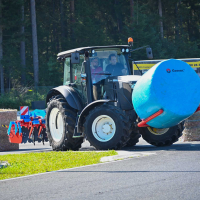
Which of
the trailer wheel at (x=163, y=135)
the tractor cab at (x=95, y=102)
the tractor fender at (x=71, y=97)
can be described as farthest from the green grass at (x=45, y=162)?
the trailer wheel at (x=163, y=135)

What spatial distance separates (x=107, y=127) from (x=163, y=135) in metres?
1.65

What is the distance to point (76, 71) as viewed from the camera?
12.3 metres

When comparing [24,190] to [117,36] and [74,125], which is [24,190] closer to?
[74,125]

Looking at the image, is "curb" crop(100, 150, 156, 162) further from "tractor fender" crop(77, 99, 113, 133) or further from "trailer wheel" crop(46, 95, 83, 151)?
"trailer wheel" crop(46, 95, 83, 151)

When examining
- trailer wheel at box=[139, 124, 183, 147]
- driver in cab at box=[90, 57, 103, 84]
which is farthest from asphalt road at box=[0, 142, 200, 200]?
driver in cab at box=[90, 57, 103, 84]

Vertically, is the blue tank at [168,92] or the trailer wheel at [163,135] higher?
the blue tank at [168,92]

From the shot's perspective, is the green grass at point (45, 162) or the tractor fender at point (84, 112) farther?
the tractor fender at point (84, 112)

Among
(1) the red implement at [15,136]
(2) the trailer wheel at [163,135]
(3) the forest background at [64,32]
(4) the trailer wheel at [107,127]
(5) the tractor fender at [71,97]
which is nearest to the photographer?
(4) the trailer wheel at [107,127]

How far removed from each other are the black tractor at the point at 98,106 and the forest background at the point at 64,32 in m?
26.8

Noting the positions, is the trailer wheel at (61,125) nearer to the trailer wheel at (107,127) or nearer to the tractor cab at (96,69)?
the tractor cab at (96,69)

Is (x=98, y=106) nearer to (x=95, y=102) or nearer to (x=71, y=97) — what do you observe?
(x=95, y=102)

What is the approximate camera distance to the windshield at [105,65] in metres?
11.5

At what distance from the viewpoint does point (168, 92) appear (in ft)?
32.4

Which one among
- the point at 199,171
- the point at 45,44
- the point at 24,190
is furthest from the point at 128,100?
the point at 45,44
